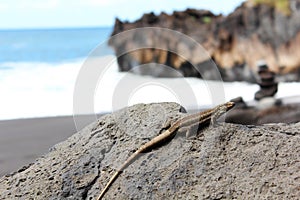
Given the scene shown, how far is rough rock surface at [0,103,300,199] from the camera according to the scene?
2.07 meters

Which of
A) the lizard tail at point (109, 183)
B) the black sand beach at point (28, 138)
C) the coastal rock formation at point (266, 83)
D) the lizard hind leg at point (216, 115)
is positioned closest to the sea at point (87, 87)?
the lizard hind leg at point (216, 115)

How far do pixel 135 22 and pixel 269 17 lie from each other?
3.46 m

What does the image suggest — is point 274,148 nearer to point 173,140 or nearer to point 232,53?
point 173,140

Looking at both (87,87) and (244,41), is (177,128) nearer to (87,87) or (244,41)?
(87,87)

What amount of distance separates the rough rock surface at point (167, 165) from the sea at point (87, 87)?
14cm

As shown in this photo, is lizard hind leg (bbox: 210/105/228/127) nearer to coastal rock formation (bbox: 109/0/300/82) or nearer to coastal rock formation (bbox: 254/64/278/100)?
coastal rock formation (bbox: 254/64/278/100)

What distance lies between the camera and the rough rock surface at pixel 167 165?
6.81 ft

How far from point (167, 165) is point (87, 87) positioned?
44 cm

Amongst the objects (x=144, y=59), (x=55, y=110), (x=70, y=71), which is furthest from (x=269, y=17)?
(x=70, y=71)

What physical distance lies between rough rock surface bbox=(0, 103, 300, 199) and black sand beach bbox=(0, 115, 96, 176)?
2566 millimetres

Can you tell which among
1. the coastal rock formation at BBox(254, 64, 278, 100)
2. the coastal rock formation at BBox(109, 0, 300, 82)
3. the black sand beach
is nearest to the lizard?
the black sand beach

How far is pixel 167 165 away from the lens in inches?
86.2

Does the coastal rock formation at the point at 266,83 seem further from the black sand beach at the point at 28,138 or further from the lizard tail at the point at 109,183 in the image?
the lizard tail at the point at 109,183

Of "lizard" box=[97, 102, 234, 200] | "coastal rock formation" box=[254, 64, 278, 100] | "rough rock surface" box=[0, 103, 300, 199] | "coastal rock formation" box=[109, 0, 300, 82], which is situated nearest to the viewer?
"rough rock surface" box=[0, 103, 300, 199]
